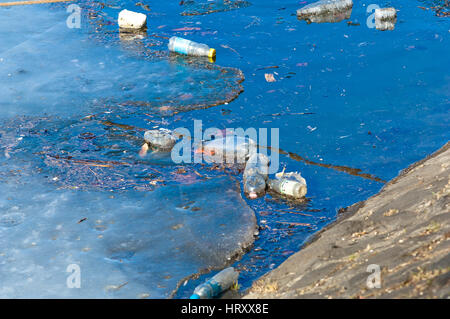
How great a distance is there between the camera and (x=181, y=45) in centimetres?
775

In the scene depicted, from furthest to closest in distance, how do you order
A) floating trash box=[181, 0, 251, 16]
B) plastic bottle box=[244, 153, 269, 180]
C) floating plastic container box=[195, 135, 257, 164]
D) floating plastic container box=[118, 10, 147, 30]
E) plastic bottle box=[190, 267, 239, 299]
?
1. floating trash box=[181, 0, 251, 16]
2. floating plastic container box=[118, 10, 147, 30]
3. floating plastic container box=[195, 135, 257, 164]
4. plastic bottle box=[244, 153, 269, 180]
5. plastic bottle box=[190, 267, 239, 299]

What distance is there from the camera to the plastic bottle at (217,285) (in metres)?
3.93

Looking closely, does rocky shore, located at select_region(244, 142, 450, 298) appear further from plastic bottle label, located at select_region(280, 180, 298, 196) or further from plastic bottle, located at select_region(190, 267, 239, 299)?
plastic bottle label, located at select_region(280, 180, 298, 196)

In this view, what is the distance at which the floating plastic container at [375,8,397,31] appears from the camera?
830cm

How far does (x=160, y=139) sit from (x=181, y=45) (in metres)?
2.28

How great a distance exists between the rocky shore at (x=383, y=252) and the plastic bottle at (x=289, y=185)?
40 centimetres

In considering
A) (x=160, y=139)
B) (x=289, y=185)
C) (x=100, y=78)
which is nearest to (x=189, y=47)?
(x=100, y=78)

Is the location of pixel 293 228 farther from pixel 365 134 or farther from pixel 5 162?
pixel 5 162

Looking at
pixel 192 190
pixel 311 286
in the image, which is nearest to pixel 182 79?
pixel 192 190

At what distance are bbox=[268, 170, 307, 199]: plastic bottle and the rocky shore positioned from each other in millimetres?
398

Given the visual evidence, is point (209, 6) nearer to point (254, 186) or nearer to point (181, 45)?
point (181, 45)

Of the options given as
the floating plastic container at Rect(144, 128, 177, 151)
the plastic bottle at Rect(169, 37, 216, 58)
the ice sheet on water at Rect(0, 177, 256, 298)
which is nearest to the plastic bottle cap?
the plastic bottle at Rect(169, 37, 216, 58)

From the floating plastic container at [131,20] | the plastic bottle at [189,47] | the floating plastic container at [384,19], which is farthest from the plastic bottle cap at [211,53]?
the floating plastic container at [384,19]

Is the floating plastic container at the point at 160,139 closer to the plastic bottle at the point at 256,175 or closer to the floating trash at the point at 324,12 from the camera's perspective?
the plastic bottle at the point at 256,175
